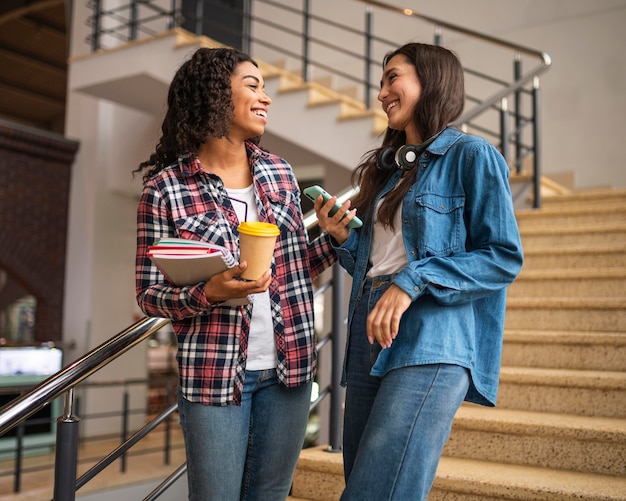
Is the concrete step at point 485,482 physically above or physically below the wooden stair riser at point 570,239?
below

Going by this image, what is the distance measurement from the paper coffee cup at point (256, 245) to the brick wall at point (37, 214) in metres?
6.40

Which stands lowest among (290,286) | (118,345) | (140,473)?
(140,473)

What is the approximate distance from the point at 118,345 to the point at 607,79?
5856mm

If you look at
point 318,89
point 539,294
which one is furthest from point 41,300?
point 539,294

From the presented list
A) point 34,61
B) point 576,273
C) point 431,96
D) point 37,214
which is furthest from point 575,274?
point 34,61

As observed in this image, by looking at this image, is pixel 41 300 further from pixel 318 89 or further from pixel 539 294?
pixel 539 294

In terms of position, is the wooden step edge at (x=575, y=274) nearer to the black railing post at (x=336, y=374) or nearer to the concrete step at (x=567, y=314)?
the concrete step at (x=567, y=314)

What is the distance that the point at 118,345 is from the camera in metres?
1.74

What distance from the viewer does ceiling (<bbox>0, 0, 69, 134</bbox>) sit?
1109 centimetres

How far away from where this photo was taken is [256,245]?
127cm

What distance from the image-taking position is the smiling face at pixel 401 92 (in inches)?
57.3

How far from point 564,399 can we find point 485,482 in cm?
69

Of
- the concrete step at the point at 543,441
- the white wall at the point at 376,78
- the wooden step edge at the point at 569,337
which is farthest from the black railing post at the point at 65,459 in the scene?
the white wall at the point at 376,78

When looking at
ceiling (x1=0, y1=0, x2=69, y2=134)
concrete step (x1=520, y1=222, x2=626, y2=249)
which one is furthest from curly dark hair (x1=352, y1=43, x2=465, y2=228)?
ceiling (x1=0, y1=0, x2=69, y2=134)
